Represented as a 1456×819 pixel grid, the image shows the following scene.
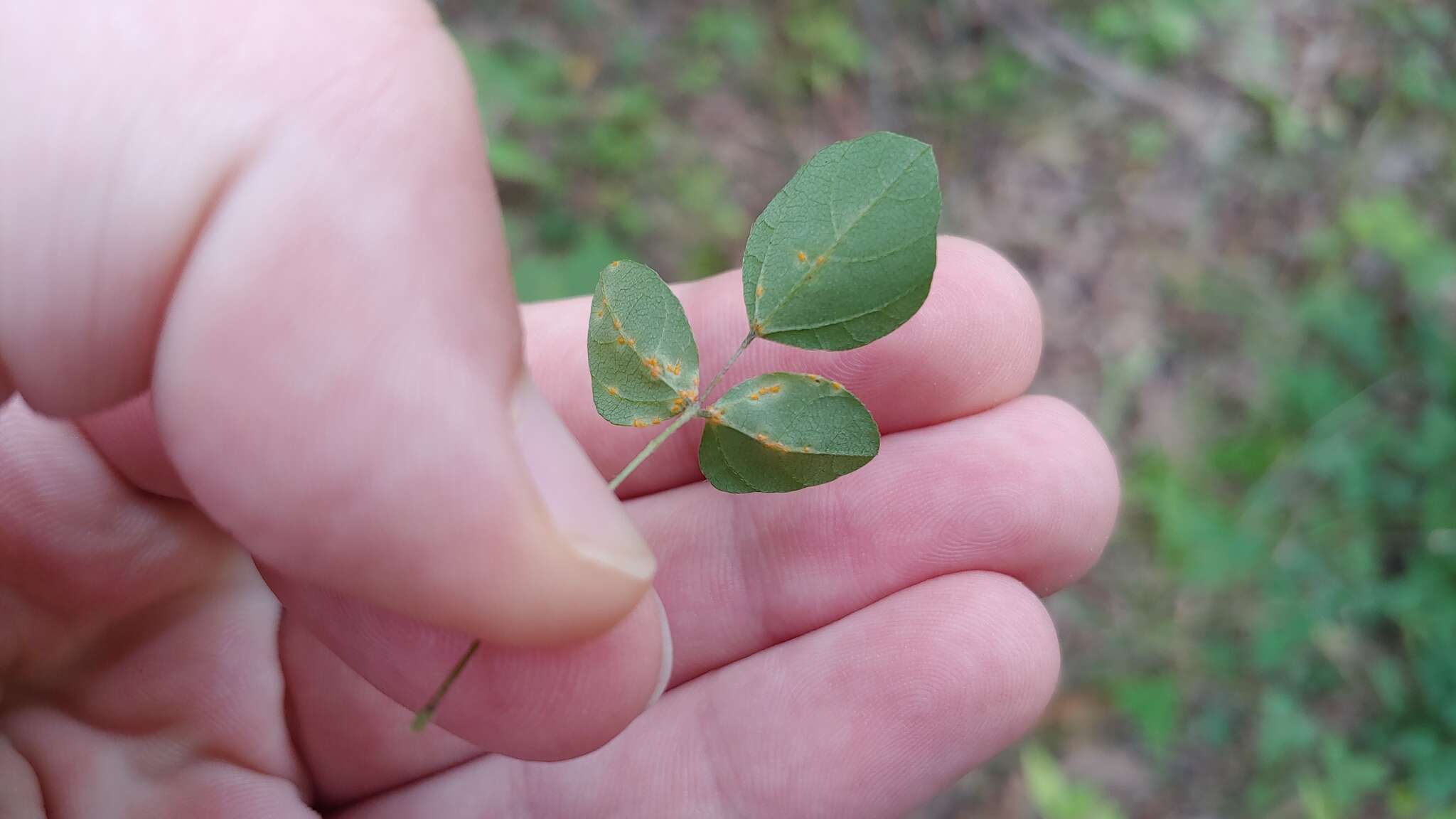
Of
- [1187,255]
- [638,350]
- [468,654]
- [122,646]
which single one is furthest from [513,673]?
[1187,255]

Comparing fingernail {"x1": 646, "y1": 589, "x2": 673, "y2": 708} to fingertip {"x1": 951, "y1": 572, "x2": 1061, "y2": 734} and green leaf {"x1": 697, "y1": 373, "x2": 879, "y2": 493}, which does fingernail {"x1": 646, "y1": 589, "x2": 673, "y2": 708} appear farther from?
fingertip {"x1": 951, "y1": 572, "x2": 1061, "y2": 734}

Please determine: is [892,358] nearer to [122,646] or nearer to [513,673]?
[513,673]

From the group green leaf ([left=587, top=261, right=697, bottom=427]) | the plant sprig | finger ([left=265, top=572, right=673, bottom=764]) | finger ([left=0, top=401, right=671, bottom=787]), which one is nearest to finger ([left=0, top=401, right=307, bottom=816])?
finger ([left=0, top=401, right=671, bottom=787])

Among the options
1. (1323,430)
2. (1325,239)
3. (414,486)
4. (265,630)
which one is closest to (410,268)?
(414,486)

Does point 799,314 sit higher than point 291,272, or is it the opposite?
point 291,272

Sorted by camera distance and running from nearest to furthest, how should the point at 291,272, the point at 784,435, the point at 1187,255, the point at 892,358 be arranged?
the point at 291,272 < the point at 784,435 < the point at 892,358 < the point at 1187,255

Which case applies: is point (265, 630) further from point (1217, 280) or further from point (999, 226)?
point (1217, 280)

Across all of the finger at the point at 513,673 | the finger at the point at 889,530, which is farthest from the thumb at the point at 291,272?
the finger at the point at 889,530

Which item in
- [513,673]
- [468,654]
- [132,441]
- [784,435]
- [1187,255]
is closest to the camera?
[468,654]

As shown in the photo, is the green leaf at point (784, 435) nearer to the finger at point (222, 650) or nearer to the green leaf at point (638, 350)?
the green leaf at point (638, 350)
